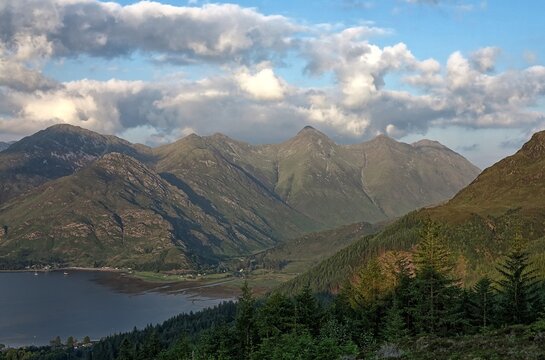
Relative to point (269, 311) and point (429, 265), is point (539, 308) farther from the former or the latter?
point (269, 311)

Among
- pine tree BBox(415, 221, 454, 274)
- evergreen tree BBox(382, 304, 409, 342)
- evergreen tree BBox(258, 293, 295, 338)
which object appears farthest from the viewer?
pine tree BBox(415, 221, 454, 274)

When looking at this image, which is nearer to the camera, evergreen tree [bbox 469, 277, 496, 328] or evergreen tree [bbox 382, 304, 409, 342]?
evergreen tree [bbox 382, 304, 409, 342]

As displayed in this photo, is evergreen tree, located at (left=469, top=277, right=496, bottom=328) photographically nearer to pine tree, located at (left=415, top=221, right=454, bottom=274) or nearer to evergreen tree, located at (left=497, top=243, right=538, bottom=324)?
evergreen tree, located at (left=497, top=243, right=538, bottom=324)

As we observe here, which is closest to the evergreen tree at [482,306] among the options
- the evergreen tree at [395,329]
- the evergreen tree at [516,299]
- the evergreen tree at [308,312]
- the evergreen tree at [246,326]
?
the evergreen tree at [516,299]

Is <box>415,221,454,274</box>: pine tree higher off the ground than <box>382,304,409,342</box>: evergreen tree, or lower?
higher

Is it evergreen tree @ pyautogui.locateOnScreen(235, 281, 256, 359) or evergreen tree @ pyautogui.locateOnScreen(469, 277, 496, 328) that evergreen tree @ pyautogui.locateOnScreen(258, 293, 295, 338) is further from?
evergreen tree @ pyautogui.locateOnScreen(469, 277, 496, 328)

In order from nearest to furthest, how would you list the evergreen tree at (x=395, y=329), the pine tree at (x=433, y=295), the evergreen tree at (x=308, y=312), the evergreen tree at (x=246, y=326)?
the evergreen tree at (x=395, y=329), the pine tree at (x=433, y=295), the evergreen tree at (x=246, y=326), the evergreen tree at (x=308, y=312)

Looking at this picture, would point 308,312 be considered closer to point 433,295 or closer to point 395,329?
point 395,329

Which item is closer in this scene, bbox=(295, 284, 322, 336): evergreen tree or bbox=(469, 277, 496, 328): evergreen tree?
bbox=(295, 284, 322, 336): evergreen tree

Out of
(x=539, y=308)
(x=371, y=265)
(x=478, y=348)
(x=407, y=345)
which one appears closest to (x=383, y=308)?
(x=371, y=265)

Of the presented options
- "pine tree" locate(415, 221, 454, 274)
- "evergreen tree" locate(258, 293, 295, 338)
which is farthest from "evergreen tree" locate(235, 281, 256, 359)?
"pine tree" locate(415, 221, 454, 274)

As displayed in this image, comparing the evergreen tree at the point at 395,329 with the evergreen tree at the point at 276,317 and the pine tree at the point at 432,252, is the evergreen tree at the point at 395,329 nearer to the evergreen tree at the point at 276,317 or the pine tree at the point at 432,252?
the pine tree at the point at 432,252

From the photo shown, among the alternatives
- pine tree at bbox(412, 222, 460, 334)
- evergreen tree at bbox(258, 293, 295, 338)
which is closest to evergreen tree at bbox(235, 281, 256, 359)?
evergreen tree at bbox(258, 293, 295, 338)

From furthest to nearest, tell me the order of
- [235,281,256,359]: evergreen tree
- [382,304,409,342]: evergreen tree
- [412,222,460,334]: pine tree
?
[235,281,256,359]: evergreen tree → [412,222,460,334]: pine tree → [382,304,409,342]: evergreen tree
